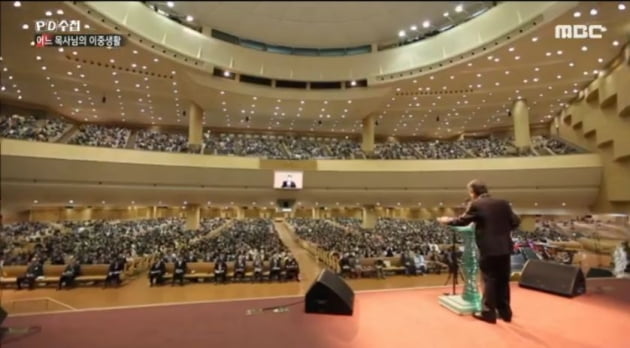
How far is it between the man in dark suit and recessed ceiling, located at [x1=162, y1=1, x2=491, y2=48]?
92.0 inches

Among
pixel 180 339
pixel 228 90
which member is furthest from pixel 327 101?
pixel 180 339

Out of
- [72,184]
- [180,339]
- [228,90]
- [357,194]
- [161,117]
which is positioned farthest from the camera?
[161,117]

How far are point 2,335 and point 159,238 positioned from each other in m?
11.8

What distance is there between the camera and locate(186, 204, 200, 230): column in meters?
18.3

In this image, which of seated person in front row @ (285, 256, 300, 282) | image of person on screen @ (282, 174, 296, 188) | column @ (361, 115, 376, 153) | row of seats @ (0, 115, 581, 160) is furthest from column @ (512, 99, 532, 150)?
seated person in front row @ (285, 256, 300, 282)

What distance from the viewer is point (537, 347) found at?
2.87 meters

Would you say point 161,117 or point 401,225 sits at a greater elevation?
point 161,117

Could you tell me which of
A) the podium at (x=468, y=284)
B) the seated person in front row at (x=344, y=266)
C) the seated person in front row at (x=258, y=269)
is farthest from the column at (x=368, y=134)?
the podium at (x=468, y=284)

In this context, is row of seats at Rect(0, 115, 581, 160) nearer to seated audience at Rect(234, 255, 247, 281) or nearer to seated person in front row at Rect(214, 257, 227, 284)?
seated audience at Rect(234, 255, 247, 281)

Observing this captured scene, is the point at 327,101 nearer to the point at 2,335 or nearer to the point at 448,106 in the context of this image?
the point at 448,106

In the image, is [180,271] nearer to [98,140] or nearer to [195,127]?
[98,140]

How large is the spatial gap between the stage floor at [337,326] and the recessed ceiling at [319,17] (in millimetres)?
2546

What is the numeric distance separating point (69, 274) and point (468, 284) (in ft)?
27.3

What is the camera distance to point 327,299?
383 cm
